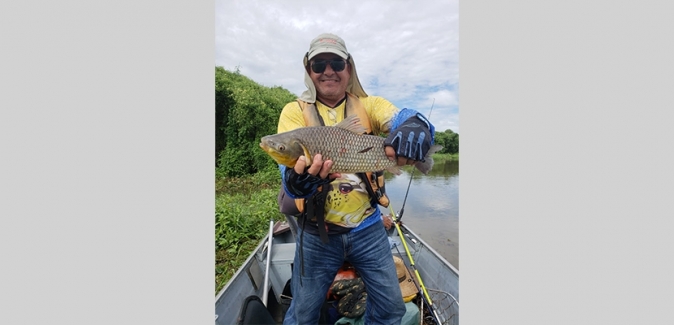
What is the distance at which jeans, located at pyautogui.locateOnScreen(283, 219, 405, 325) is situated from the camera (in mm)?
1991

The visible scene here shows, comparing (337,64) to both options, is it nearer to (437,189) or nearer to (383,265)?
(383,265)

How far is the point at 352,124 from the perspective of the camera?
1.81 metres

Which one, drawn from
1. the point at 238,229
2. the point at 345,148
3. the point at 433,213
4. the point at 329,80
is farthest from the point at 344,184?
the point at 433,213

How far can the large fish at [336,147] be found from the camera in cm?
169

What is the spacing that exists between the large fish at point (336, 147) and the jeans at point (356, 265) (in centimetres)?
49

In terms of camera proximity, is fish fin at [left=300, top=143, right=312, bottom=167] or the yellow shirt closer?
fish fin at [left=300, top=143, right=312, bottom=167]

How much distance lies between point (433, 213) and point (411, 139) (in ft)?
36.2

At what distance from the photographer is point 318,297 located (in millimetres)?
2082

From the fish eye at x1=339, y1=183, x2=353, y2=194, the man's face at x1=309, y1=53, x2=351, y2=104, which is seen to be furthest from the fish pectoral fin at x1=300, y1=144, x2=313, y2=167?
the man's face at x1=309, y1=53, x2=351, y2=104

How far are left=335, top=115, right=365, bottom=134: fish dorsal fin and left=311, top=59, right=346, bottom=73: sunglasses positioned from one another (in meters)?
0.36

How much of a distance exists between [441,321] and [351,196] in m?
1.90

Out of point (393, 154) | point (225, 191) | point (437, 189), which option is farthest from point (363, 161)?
point (437, 189)

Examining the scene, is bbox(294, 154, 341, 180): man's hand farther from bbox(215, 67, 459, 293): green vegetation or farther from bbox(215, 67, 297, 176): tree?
bbox(215, 67, 297, 176): tree

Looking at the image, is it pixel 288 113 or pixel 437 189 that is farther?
pixel 437 189
